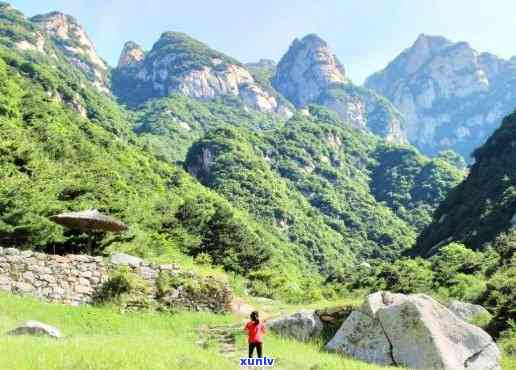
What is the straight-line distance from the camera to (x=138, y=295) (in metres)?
21.3

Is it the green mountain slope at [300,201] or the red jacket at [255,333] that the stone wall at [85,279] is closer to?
the red jacket at [255,333]

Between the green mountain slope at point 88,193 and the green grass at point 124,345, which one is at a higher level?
the green mountain slope at point 88,193

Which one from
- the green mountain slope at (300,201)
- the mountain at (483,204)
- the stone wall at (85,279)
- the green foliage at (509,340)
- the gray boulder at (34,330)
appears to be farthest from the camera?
the green mountain slope at (300,201)

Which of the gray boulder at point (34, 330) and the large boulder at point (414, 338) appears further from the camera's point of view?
the large boulder at point (414, 338)

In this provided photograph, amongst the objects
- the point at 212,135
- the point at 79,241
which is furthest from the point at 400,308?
the point at 212,135

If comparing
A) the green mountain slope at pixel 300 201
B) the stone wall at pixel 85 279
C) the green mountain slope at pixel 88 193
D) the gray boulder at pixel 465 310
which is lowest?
the gray boulder at pixel 465 310

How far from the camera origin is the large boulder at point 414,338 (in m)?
14.9

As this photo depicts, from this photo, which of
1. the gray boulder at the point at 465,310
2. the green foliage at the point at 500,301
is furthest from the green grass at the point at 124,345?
the gray boulder at the point at 465,310

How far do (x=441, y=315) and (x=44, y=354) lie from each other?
10.7 m

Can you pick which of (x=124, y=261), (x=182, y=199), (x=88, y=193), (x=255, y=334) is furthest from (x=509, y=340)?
(x=182, y=199)

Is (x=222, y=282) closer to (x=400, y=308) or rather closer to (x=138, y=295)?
(x=138, y=295)

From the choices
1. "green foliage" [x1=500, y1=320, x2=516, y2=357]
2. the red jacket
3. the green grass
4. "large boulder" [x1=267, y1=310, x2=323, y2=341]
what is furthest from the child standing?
"green foliage" [x1=500, y1=320, x2=516, y2=357]

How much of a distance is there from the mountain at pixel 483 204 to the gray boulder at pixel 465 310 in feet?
169

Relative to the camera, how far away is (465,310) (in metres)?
19.9
